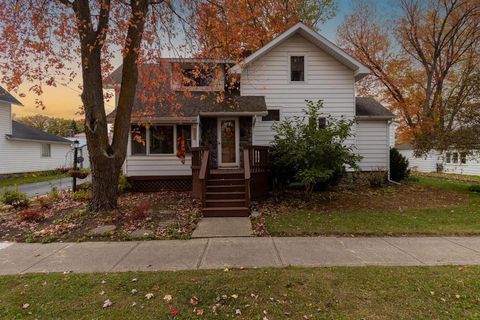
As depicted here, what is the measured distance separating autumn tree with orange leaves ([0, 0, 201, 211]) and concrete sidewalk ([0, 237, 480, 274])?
287cm

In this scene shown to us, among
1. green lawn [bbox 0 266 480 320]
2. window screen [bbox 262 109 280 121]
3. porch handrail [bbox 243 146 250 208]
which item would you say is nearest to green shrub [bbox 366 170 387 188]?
window screen [bbox 262 109 280 121]

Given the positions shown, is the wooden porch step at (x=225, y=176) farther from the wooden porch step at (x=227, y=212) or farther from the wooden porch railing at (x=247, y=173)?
the wooden porch step at (x=227, y=212)

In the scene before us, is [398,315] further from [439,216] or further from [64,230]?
[64,230]

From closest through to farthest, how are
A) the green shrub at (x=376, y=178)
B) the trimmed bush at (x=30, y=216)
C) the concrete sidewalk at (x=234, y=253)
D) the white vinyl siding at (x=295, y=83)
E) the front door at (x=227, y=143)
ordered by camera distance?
1. the concrete sidewalk at (x=234, y=253)
2. the trimmed bush at (x=30, y=216)
3. the front door at (x=227, y=143)
4. the white vinyl siding at (x=295, y=83)
5. the green shrub at (x=376, y=178)

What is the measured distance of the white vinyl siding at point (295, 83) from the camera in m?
12.4

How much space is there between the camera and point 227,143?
40.2ft

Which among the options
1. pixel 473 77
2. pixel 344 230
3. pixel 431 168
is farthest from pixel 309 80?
pixel 431 168

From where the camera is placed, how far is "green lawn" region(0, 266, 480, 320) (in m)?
3.22

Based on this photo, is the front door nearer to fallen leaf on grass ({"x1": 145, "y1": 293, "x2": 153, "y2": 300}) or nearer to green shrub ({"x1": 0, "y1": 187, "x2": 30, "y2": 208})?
green shrub ({"x1": 0, "y1": 187, "x2": 30, "y2": 208})

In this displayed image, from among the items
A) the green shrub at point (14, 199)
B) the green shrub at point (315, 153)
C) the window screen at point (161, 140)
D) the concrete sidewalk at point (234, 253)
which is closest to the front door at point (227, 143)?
the window screen at point (161, 140)

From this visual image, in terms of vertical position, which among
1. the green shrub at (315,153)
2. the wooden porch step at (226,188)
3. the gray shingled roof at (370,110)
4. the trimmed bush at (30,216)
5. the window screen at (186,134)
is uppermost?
the gray shingled roof at (370,110)

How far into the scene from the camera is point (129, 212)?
8039 millimetres

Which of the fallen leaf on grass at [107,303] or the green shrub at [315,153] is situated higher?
the green shrub at [315,153]

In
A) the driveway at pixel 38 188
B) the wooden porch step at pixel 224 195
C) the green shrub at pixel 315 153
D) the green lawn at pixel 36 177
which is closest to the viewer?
the green shrub at pixel 315 153
